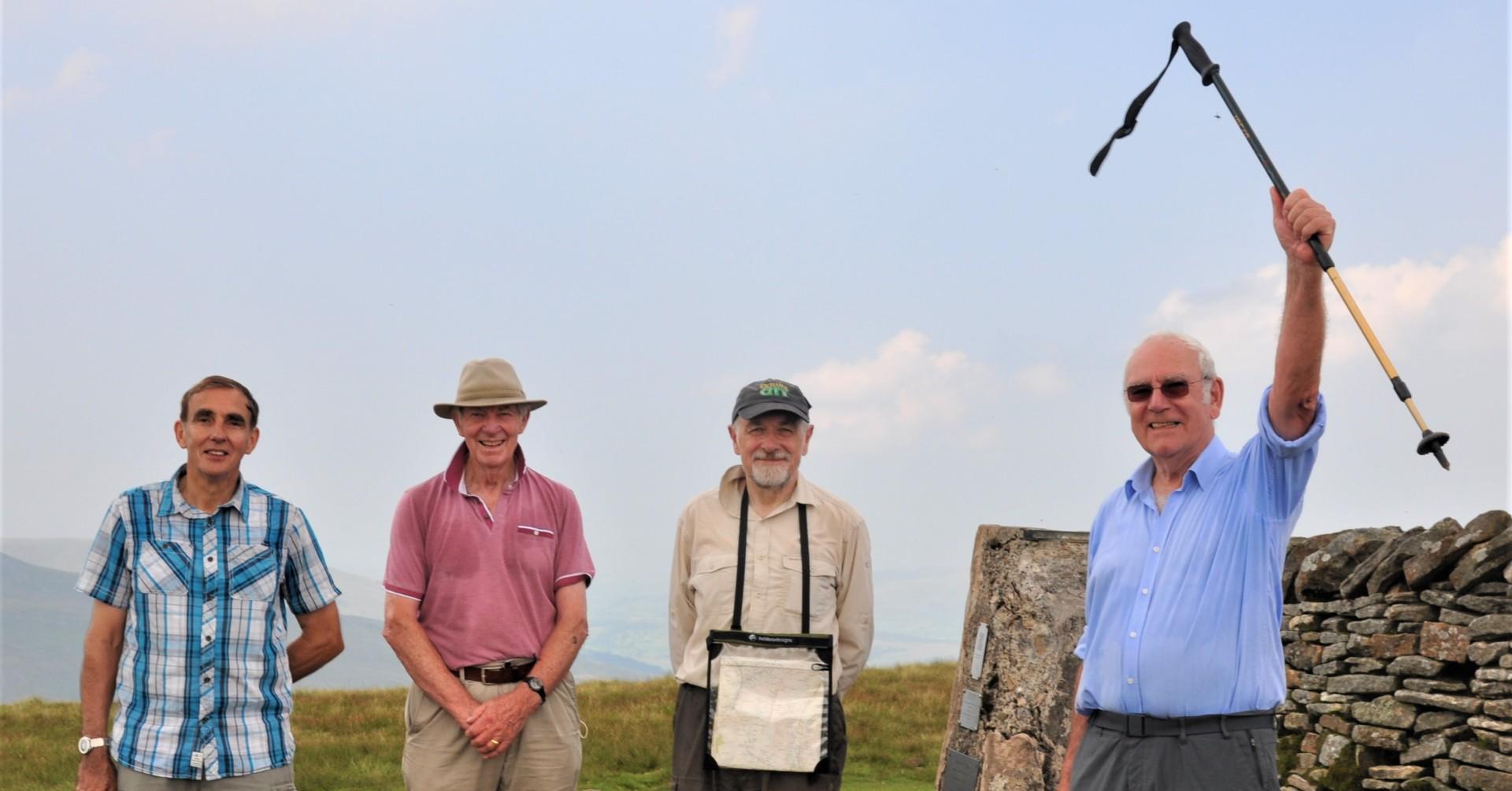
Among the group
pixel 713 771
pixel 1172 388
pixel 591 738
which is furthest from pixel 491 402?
pixel 591 738

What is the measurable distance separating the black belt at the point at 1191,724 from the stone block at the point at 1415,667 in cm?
687

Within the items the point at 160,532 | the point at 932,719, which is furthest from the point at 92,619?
the point at 932,719

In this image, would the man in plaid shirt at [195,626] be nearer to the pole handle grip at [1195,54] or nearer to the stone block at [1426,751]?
the pole handle grip at [1195,54]

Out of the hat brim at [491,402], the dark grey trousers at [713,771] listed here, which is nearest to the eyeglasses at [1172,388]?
the dark grey trousers at [713,771]

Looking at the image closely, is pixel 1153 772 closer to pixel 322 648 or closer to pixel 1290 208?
pixel 1290 208

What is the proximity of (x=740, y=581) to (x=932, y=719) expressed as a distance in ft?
31.9

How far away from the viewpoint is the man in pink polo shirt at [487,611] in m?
5.66

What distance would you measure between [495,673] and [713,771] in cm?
102

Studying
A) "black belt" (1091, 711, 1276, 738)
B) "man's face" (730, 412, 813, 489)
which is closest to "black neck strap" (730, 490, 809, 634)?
"man's face" (730, 412, 813, 489)

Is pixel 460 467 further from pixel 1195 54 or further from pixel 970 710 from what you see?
pixel 1195 54

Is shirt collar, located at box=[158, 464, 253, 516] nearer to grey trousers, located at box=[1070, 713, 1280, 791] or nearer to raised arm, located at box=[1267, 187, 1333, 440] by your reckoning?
grey trousers, located at box=[1070, 713, 1280, 791]

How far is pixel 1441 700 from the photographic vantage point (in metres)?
10.0

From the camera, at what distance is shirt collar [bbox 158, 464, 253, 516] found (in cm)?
525

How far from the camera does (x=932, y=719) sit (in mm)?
14852
